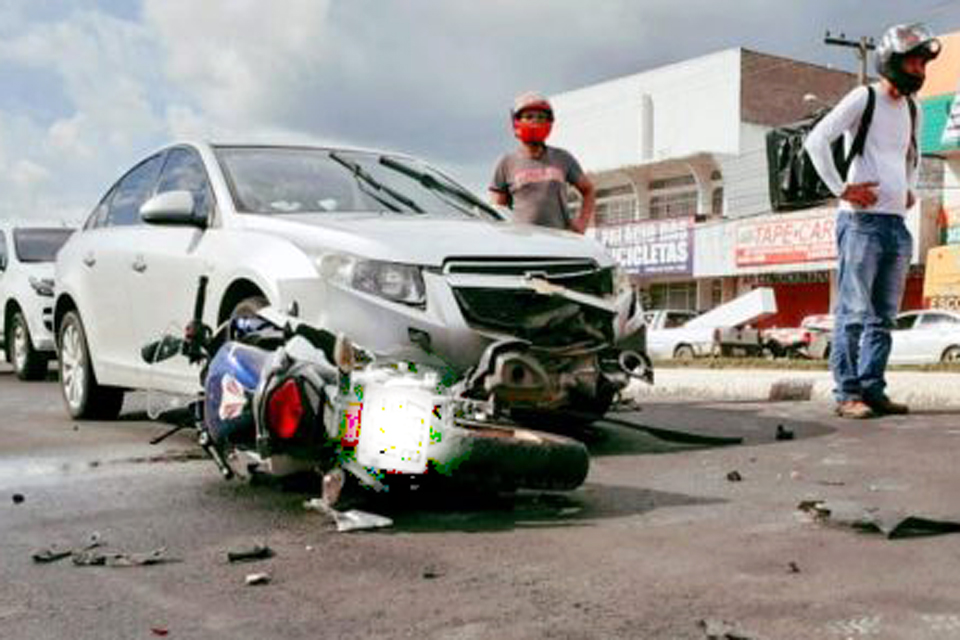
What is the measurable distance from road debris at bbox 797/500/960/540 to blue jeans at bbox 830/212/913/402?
3.15 m

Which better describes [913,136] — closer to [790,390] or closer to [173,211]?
[790,390]

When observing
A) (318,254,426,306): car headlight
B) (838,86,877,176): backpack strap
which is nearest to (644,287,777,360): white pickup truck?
(838,86,877,176): backpack strap

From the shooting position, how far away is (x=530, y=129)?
6809 millimetres

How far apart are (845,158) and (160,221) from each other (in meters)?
3.94

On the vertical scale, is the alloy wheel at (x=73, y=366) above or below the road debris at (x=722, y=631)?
above

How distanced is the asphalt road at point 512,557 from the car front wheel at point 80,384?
1.83 meters

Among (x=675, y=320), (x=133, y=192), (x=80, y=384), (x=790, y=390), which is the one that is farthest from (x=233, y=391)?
(x=675, y=320)

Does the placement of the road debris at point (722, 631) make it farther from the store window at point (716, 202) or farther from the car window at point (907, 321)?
the store window at point (716, 202)

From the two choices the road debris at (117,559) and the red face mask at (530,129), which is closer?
the road debris at (117,559)

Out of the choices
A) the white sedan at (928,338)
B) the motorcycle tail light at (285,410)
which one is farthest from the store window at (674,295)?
the motorcycle tail light at (285,410)

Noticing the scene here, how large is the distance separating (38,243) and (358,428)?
10.4m

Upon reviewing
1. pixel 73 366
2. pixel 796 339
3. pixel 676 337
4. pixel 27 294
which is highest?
pixel 676 337

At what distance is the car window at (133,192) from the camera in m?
6.64

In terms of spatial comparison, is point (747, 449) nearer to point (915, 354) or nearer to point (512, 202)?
point (512, 202)
